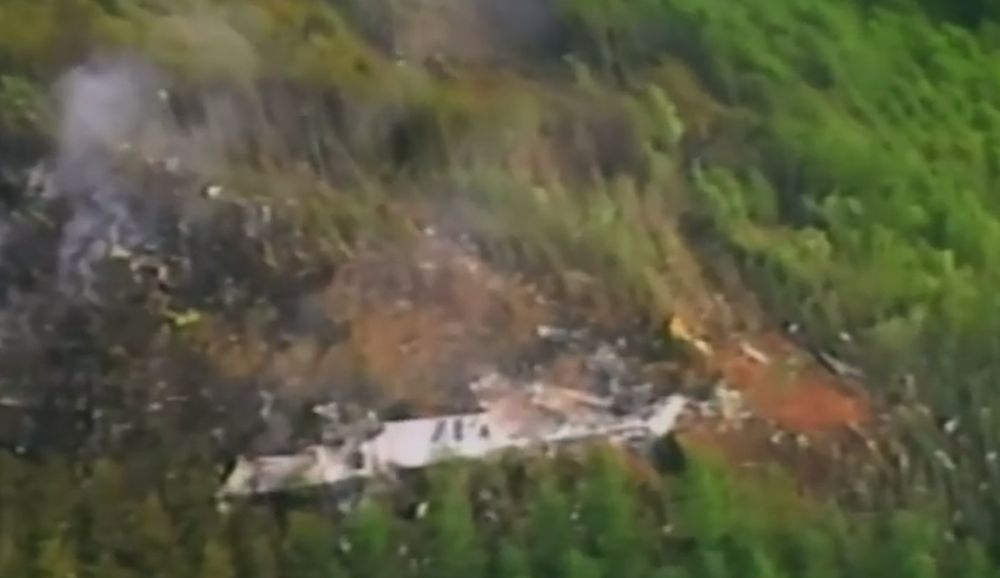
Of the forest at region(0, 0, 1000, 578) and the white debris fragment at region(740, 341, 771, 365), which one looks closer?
the forest at region(0, 0, 1000, 578)

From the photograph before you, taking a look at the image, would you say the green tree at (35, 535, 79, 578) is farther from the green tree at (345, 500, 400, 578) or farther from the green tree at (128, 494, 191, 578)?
the green tree at (345, 500, 400, 578)

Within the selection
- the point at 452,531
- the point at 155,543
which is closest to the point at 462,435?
the point at 452,531

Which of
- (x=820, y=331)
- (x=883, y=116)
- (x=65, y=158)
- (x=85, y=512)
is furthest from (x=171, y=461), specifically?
(x=883, y=116)

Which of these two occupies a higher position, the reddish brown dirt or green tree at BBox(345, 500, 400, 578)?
the reddish brown dirt

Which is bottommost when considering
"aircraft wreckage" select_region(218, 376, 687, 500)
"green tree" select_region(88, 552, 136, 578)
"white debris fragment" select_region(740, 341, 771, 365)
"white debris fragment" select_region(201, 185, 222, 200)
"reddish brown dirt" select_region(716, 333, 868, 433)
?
"green tree" select_region(88, 552, 136, 578)

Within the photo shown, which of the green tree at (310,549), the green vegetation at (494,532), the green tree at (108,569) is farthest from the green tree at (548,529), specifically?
the green tree at (108,569)

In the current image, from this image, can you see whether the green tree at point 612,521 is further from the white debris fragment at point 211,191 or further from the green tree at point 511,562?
the white debris fragment at point 211,191

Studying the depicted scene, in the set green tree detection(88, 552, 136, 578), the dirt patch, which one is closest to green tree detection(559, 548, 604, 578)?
the dirt patch
